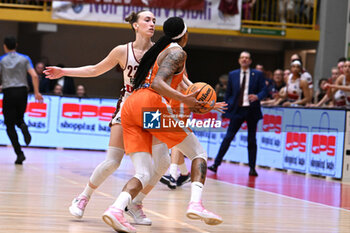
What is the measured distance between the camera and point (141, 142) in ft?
19.1

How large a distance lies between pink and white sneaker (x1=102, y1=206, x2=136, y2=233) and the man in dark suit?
280 inches

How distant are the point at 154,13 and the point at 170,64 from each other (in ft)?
52.3

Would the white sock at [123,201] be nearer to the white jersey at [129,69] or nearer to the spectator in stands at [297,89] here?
the white jersey at [129,69]

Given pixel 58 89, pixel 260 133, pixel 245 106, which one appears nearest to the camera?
pixel 245 106

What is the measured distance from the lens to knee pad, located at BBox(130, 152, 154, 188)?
5.77 meters

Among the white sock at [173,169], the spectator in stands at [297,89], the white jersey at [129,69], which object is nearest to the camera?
the white jersey at [129,69]

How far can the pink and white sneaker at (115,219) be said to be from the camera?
5484 mm

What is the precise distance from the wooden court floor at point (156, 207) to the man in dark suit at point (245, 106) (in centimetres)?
138

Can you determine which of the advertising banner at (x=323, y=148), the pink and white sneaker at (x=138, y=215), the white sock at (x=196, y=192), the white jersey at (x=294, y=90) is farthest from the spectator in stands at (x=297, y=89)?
the white sock at (x=196, y=192)

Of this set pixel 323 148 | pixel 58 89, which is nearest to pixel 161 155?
pixel 323 148

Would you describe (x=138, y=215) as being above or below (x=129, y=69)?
below

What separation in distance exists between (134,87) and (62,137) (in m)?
11.0

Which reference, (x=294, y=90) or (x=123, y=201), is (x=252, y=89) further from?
(x=123, y=201)

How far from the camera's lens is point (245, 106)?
500 inches
